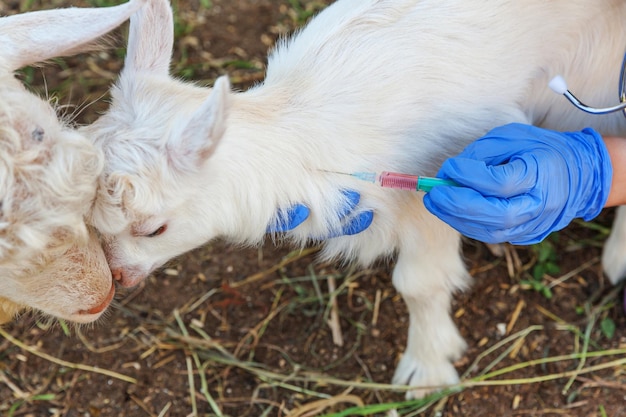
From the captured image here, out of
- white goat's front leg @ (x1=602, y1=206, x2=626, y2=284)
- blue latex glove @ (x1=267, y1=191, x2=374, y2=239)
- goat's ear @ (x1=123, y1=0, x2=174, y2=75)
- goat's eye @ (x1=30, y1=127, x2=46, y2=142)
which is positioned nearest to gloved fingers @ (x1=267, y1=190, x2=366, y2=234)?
blue latex glove @ (x1=267, y1=191, x2=374, y2=239)

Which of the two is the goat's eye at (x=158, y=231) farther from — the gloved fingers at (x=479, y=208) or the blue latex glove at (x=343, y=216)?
the gloved fingers at (x=479, y=208)

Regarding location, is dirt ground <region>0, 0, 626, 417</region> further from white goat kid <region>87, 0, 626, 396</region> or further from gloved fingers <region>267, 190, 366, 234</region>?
gloved fingers <region>267, 190, 366, 234</region>

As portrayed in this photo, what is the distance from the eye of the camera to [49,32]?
6.89ft

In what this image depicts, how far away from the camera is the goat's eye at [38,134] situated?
198 centimetres

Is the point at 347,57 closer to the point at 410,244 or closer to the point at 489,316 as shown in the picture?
the point at 410,244

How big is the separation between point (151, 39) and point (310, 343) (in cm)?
161

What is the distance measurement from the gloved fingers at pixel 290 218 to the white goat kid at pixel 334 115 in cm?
4

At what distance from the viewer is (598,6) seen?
8.59 feet

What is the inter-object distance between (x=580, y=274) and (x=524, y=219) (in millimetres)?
1313

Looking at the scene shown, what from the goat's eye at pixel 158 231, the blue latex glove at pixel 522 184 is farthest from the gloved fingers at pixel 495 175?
the goat's eye at pixel 158 231

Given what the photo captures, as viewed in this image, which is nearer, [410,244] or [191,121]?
[191,121]

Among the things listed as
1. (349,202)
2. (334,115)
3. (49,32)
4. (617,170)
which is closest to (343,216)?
(349,202)

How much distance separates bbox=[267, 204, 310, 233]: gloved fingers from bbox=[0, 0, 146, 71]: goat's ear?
0.78 m

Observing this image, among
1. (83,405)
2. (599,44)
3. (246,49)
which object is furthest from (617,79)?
(83,405)
